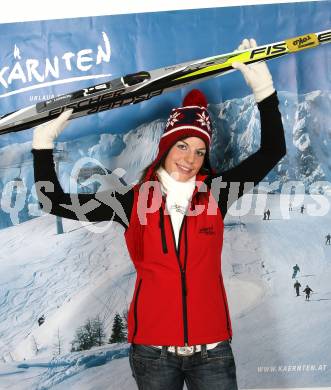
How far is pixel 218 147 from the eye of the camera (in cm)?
164

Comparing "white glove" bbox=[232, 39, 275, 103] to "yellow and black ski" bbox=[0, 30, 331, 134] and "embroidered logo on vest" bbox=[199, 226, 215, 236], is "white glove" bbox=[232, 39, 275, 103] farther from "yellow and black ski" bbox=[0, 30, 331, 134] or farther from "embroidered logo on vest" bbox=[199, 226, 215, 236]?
"embroidered logo on vest" bbox=[199, 226, 215, 236]

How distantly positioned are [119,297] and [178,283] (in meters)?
0.53

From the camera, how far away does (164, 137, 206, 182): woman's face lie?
124 centimetres

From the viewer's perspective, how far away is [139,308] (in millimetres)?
1204

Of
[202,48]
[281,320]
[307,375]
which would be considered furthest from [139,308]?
[202,48]

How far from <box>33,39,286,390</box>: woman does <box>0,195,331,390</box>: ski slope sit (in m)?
0.41

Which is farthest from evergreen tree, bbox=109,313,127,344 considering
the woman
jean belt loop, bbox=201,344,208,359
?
jean belt loop, bbox=201,344,208,359

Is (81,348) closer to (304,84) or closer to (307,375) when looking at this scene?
(307,375)

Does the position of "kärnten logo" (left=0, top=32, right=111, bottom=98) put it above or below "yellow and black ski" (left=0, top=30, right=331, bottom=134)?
above

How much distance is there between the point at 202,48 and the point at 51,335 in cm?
115

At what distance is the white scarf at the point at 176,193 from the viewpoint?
1224 mm

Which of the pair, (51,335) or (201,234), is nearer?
(201,234)

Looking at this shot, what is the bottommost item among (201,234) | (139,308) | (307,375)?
(307,375)

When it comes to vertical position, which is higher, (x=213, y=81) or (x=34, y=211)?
(x=213, y=81)
